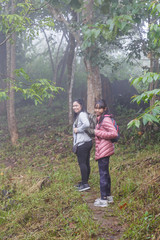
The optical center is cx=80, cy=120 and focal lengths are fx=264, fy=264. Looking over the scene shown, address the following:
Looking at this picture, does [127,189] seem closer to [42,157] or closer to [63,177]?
[63,177]

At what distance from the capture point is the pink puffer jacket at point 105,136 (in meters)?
4.90

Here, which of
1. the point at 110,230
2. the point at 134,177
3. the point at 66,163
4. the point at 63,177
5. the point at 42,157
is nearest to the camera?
the point at 110,230

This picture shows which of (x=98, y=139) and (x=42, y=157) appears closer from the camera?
(x=98, y=139)

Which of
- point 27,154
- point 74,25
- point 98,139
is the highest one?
point 74,25

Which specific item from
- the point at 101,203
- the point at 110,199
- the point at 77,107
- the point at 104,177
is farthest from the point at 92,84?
the point at 101,203

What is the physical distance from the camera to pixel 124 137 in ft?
35.2

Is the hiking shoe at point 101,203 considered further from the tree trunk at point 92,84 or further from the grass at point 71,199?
the tree trunk at point 92,84

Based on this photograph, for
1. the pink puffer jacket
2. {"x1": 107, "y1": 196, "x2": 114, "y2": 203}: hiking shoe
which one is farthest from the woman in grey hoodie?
{"x1": 107, "y1": 196, "x2": 114, "y2": 203}: hiking shoe

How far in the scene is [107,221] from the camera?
13.8 feet

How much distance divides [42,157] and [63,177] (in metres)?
3.70

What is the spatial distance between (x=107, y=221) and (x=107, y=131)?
1.61 meters

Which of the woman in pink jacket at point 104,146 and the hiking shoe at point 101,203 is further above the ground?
the woman in pink jacket at point 104,146

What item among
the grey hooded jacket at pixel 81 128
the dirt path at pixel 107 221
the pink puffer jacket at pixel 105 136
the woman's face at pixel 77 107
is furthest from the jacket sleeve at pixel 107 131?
the dirt path at pixel 107 221

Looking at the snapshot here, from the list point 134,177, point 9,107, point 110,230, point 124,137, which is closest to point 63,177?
point 134,177
